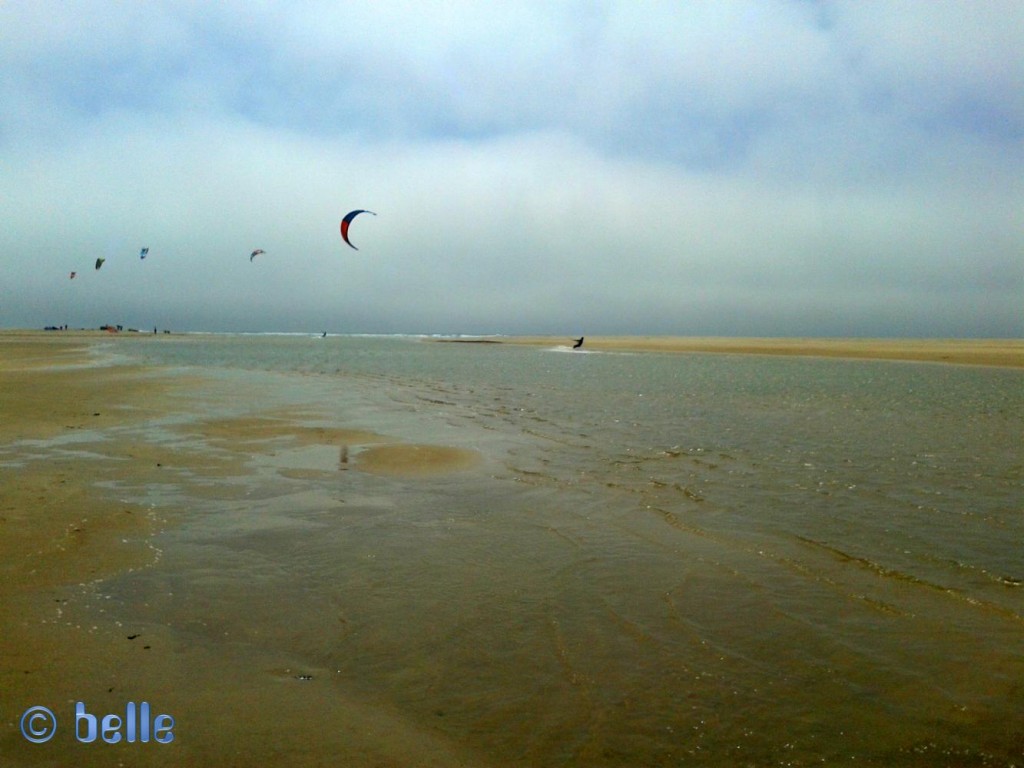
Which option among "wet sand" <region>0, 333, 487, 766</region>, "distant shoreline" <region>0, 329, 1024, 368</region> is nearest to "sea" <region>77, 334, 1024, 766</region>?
"wet sand" <region>0, 333, 487, 766</region>

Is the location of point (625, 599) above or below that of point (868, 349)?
below

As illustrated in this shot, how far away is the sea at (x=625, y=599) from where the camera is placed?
3506mm

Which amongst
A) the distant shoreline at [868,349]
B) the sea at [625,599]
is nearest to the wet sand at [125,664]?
the sea at [625,599]

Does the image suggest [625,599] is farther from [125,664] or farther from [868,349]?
[868,349]

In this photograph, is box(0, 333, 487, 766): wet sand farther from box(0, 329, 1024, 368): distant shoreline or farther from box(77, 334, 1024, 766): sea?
box(0, 329, 1024, 368): distant shoreline

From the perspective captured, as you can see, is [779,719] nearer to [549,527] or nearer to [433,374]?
[549,527]

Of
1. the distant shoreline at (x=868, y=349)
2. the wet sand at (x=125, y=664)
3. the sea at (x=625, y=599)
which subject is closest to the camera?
the wet sand at (x=125, y=664)

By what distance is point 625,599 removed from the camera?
525 cm

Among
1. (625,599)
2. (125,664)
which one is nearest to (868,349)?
(625,599)

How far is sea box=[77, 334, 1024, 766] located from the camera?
3.51 m

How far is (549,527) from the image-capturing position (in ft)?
24.0

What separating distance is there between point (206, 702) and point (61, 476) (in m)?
7.24

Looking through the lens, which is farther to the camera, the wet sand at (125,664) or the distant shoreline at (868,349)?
the distant shoreline at (868,349)

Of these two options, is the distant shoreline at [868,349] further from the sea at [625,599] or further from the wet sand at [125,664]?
the wet sand at [125,664]
